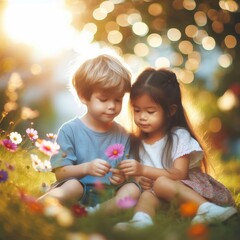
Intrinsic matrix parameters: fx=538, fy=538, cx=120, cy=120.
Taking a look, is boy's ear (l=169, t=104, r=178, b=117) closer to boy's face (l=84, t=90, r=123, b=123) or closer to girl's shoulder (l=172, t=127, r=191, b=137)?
girl's shoulder (l=172, t=127, r=191, b=137)

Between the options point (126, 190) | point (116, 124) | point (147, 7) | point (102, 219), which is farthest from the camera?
point (147, 7)

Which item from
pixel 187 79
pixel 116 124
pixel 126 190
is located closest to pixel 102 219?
pixel 126 190

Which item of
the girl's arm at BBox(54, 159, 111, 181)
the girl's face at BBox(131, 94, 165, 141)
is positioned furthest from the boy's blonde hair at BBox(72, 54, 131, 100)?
the girl's arm at BBox(54, 159, 111, 181)

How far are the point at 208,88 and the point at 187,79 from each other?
68 cm

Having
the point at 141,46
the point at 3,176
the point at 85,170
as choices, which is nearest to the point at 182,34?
the point at 141,46

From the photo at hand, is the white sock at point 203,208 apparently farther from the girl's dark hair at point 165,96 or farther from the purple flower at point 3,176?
the purple flower at point 3,176

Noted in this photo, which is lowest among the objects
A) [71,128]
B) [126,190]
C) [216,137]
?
[216,137]

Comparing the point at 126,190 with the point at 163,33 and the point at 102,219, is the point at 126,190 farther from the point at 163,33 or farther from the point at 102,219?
the point at 163,33

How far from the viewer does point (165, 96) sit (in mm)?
3064

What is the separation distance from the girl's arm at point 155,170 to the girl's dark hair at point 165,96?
71 mm

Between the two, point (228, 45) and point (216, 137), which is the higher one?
point (228, 45)

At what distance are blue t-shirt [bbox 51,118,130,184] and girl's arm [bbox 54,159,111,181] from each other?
3.5 inches

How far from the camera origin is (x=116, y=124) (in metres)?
3.27

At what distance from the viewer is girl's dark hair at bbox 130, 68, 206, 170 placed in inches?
119
